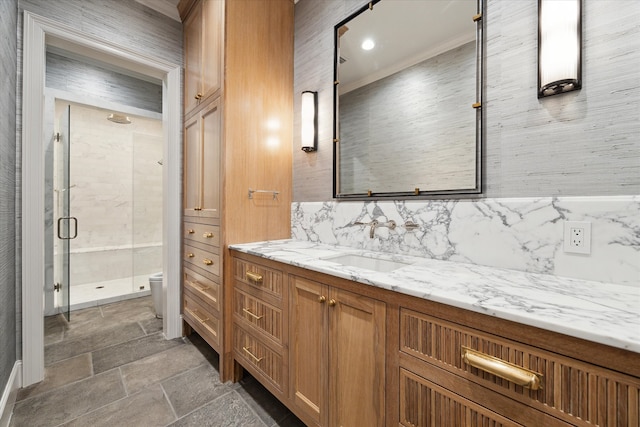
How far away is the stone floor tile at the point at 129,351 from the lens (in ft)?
6.23

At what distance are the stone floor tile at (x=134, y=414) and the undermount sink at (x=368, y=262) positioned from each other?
121cm

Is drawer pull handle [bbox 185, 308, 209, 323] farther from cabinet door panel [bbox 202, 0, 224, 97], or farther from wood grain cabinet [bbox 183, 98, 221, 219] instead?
cabinet door panel [bbox 202, 0, 224, 97]

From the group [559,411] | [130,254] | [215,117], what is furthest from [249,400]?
[130,254]

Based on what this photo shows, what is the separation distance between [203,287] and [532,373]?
1905mm

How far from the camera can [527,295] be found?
749mm

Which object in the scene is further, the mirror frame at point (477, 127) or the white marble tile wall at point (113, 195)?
the white marble tile wall at point (113, 195)

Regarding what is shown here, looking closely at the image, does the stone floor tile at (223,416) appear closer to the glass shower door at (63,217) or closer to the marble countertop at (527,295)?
the marble countertop at (527,295)

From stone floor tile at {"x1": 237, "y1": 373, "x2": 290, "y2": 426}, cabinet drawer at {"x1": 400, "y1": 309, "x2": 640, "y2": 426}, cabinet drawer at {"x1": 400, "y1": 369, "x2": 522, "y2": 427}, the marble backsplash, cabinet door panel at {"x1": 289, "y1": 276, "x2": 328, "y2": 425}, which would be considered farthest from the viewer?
stone floor tile at {"x1": 237, "y1": 373, "x2": 290, "y2": 426}

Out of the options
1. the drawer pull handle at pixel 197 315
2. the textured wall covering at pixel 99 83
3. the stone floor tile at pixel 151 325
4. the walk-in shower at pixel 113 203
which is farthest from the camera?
the walk-in shower at pixel 113 203

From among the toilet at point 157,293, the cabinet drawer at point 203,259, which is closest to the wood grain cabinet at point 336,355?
the cabinet drawer at point 203,259

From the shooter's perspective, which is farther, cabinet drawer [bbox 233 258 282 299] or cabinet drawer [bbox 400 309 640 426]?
cabinet drawer [bbox 233 258 282 299]

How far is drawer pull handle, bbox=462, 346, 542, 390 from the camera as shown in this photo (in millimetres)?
605


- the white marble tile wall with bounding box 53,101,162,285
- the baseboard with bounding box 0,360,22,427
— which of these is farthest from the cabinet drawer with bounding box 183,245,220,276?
the white marble tile wall with bounding box 53,101,162,285

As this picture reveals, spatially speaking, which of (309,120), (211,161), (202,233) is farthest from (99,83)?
(309,120)
